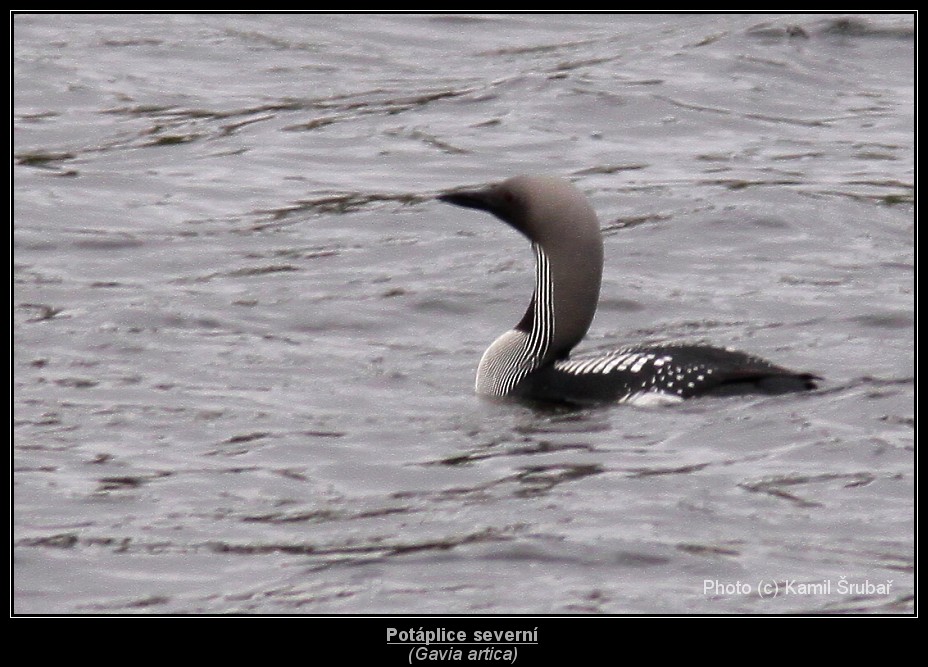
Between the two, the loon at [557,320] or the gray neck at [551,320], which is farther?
the gray neck at [551,320]

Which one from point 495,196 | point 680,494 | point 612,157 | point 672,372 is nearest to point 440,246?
point 612,157

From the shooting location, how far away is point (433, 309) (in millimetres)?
8141

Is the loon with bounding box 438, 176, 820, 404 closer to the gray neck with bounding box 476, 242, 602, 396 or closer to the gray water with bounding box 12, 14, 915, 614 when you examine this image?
the gray neck with bounding box 476, 242, 602, 396

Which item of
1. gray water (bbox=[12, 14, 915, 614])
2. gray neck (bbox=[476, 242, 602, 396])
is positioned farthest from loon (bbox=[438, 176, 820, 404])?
gray water (bbox=[12, 14, 915, 614])

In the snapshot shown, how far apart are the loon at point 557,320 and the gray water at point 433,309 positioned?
0.52 ft

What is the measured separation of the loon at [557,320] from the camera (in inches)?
250

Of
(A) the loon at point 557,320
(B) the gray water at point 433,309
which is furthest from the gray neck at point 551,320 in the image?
(B) the gray water at point 433,309

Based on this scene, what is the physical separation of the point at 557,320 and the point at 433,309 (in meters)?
1.49

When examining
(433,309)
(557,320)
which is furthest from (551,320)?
(433,309)

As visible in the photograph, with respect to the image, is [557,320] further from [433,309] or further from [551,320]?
[433,309]

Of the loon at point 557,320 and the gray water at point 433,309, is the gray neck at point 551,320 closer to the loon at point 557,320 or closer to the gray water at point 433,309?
the loon at point 557,320

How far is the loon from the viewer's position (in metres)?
6.36

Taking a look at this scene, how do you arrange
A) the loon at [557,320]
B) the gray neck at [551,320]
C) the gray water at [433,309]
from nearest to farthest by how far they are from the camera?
1. the gray water at [433,309]
2. the loon at [557,320]
3. the gray neck at [551,320]

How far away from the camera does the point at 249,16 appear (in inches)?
542
